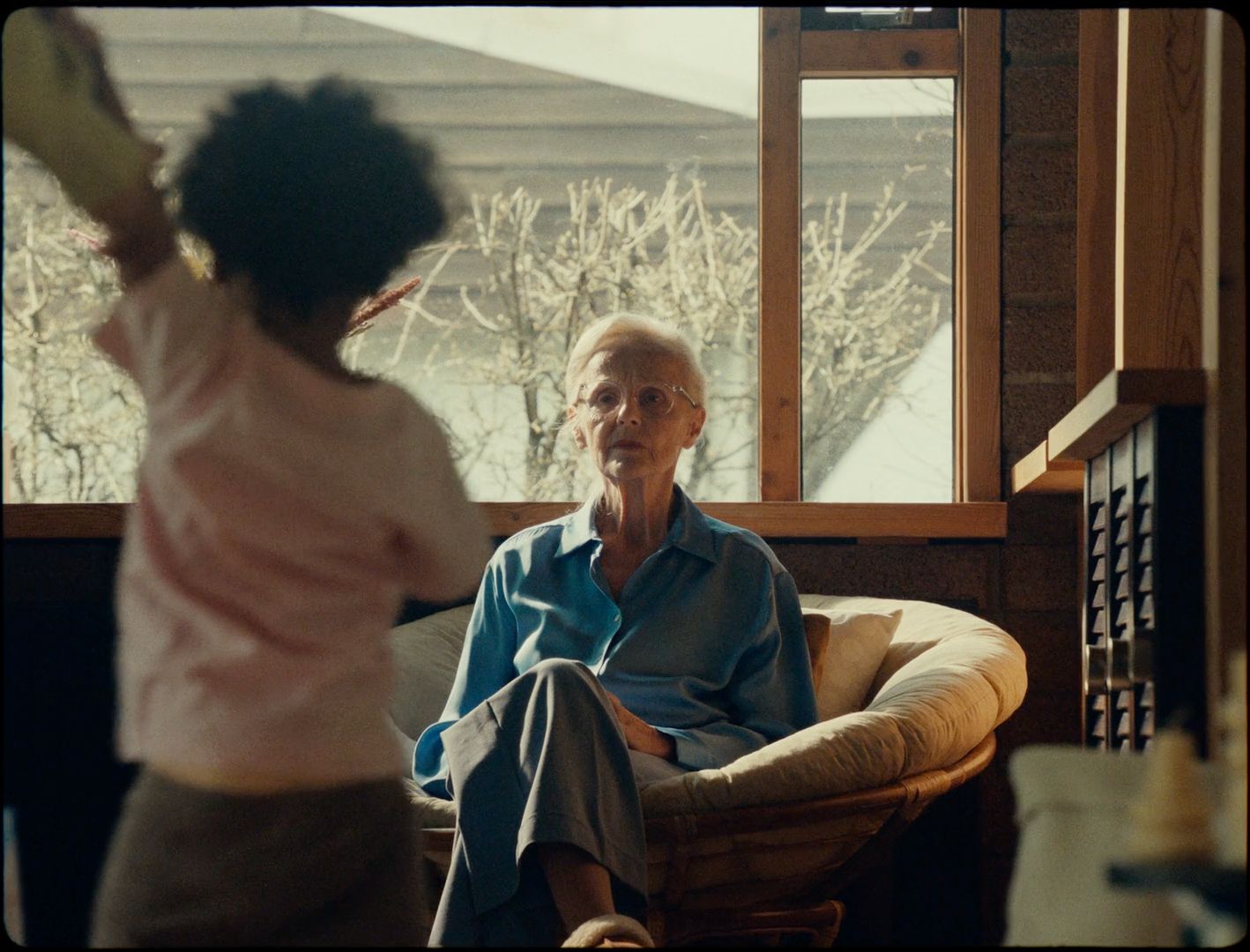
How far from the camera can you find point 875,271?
3037 mm

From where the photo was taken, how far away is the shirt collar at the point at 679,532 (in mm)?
2156

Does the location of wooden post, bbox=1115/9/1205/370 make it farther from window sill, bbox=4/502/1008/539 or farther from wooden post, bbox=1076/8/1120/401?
window sill, bbox=4/502/1008/539

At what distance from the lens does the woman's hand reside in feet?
6.15

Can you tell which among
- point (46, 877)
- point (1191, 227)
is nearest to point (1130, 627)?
point (1191, 227)

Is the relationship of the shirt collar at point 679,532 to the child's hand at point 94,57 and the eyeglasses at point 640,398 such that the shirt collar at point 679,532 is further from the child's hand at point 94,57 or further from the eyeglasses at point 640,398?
the child's hand at point 94,57

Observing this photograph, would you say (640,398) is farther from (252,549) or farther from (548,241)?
(252,549)

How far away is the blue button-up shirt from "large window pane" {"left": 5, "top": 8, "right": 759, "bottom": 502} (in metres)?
0.70

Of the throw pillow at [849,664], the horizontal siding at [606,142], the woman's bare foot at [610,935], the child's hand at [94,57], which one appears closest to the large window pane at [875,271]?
the horizontal siding at [606,142]

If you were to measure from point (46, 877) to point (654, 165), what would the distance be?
7.12ft

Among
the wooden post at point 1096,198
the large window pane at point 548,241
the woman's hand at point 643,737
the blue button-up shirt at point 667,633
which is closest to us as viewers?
the woman's hand at point 643,737

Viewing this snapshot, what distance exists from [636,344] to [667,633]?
0.48 m

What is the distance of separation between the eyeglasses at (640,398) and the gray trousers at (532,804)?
1.89 ft

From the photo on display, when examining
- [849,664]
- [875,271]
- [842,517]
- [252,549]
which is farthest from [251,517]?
[875,271]

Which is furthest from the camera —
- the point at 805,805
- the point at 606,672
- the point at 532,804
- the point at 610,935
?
the point at 606,672
